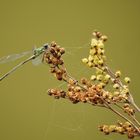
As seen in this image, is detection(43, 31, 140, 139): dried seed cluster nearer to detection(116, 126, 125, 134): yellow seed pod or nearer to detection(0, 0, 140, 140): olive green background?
detection(116, 126, 125, 134): yellow seed pod

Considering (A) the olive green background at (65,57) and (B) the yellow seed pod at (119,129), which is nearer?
(B) the yellow seed pod at (119,129)

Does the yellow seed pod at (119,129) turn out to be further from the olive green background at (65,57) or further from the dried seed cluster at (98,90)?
the olive green background at (65,57)

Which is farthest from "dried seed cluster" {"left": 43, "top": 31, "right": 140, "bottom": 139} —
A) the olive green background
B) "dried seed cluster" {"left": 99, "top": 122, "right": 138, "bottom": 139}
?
the olive green background

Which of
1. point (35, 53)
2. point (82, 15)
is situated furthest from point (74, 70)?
point (35, 53)

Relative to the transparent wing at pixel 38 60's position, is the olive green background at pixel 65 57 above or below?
above

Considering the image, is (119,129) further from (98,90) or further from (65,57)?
(65,57)

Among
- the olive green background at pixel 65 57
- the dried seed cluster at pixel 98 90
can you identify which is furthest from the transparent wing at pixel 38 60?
the olive green background at pixel 65 57

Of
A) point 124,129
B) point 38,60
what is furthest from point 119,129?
point 38,60

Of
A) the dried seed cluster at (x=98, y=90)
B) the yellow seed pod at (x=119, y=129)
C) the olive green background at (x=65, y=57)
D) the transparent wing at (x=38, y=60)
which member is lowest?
the yellow seed pod at (x=119, y=129)

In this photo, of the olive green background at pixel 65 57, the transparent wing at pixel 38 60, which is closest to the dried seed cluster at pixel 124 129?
the transparent wing at pixel 38 60
